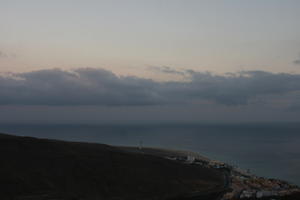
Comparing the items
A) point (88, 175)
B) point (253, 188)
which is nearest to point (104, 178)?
point (88, 175)

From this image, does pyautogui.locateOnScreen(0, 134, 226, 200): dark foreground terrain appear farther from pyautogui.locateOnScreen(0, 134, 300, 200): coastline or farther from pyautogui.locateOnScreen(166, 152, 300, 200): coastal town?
pyautogui.locateOnScreen(166, 152, 300, 200): coastal town

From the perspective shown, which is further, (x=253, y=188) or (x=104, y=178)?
(x=253, y=188)

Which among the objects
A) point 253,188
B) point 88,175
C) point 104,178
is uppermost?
point 88,175

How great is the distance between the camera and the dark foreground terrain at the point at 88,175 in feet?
150

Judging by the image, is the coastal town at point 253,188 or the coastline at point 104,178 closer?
the coastline at point 104,178

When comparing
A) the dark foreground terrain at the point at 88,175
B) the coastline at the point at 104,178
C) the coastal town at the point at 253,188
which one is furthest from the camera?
the coastal town at the point at 253,188

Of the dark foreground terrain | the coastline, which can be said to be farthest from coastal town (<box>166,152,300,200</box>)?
the dark foreground terrain

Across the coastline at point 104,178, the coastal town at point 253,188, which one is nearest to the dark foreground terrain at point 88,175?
the coastline at point 104,178

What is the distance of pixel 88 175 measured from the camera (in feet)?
173

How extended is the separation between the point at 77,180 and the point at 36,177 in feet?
20.6

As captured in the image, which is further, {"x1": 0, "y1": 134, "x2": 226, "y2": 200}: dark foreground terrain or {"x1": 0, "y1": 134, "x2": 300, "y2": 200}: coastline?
{"x1": 0, "y1": 134, "x2": 300, "y2": 200}: coastline

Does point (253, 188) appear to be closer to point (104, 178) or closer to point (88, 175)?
point (104, 178)

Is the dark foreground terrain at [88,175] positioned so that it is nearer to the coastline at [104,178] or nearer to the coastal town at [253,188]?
the coastline at [104,178]

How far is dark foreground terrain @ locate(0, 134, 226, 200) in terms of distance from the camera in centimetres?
4559
